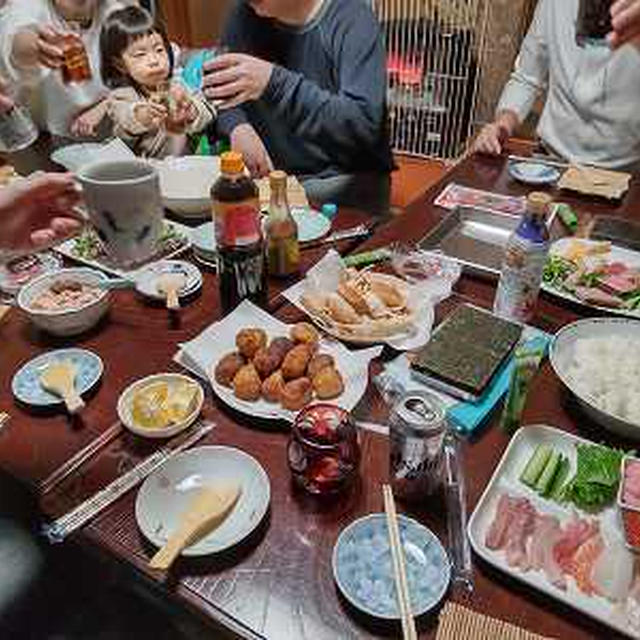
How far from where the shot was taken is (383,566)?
0.67 meters

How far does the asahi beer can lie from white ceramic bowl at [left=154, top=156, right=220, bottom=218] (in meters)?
0.79

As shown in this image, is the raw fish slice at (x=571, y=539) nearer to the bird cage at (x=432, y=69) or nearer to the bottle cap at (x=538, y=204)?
the bottle cap at (x=538, y=204)

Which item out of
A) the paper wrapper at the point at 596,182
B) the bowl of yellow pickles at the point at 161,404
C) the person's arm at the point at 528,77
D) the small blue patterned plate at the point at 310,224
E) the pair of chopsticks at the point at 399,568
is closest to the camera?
the pair of chopsticks at the point at 399,568

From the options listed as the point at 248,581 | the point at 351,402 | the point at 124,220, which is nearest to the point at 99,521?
Answer: the point at 248,581

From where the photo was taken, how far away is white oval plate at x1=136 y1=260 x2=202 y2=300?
1.14 metres

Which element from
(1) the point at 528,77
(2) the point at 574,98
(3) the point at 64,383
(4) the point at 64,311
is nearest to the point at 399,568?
(3) the point at 64,383

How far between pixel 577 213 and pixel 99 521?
125 centimetres

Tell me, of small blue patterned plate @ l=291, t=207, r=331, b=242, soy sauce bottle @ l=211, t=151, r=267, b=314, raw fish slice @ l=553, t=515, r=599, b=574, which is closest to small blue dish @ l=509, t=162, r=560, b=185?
small blue patterned plate @ l=291, t=207, r=331, b=242

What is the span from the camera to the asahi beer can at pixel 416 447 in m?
0.73

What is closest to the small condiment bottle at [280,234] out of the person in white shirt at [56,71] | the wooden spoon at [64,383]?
the wooden spoon at [64,383]

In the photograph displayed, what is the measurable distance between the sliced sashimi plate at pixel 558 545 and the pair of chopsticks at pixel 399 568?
0.28 ft

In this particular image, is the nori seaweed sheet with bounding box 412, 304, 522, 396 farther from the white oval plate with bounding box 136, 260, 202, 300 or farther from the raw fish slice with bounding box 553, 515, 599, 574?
the white oval plate with bounding box 136, 260, 202, 300

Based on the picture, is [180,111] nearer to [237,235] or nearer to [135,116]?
[135,116]

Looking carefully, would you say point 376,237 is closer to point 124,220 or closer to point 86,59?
point 124,220
